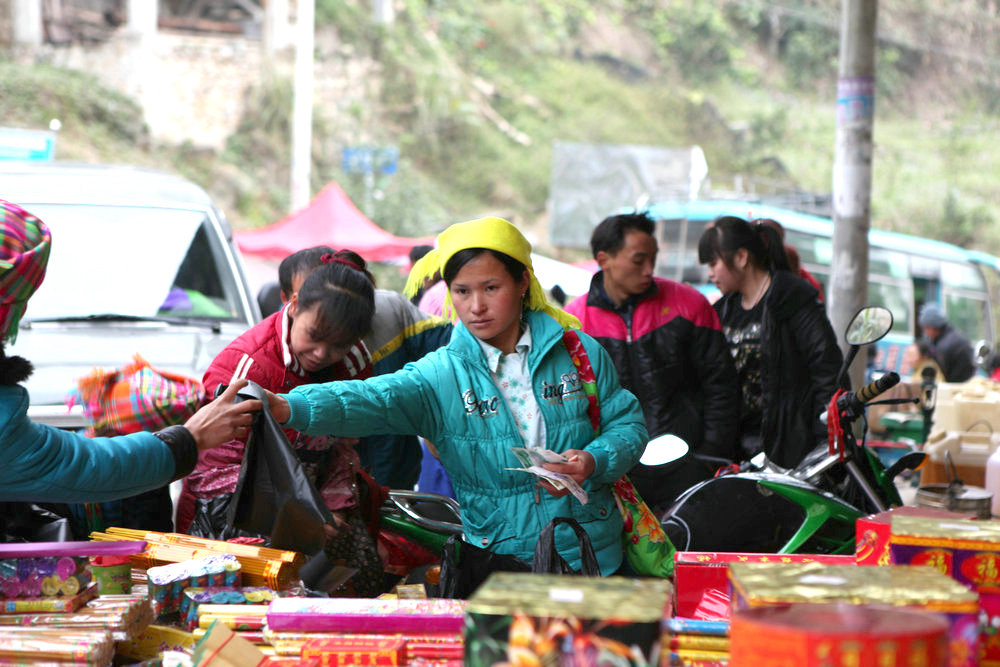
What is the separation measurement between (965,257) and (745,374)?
51.9 feet

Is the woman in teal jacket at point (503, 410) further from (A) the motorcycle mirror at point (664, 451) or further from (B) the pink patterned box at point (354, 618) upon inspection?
(B) the pink patterned box at point (354, 618)

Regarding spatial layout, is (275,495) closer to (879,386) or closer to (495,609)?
(495,609)

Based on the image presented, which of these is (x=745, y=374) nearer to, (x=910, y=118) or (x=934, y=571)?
(x=934, y=571)

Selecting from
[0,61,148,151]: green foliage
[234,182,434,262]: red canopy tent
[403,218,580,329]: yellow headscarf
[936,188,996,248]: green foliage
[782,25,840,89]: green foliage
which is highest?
[782,25,840,89]: green foliage

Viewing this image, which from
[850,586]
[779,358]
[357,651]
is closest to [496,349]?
[357,651]

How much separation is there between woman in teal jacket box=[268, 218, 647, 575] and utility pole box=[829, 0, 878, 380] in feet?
16.1

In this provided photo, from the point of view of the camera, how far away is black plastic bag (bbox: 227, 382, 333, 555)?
2.76 meters

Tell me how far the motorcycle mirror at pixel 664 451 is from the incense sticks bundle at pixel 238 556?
1.26m

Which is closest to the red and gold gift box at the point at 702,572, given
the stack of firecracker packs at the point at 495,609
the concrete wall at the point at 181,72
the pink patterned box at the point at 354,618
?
the stack of firecracker packs at the point at 495,609

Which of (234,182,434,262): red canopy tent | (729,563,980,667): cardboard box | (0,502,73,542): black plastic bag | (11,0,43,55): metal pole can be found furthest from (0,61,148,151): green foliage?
(729,563,980,667): cardboard box

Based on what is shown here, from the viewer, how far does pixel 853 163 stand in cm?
756

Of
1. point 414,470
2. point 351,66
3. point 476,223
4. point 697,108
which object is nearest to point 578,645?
point 476,223

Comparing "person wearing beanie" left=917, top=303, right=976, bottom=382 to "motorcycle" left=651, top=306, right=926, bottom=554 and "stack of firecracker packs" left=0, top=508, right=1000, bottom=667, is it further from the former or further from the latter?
"stack of firecracker packs" left=0, top=508, right=1000, bottom=667

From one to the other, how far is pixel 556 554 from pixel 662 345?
7.41ft
